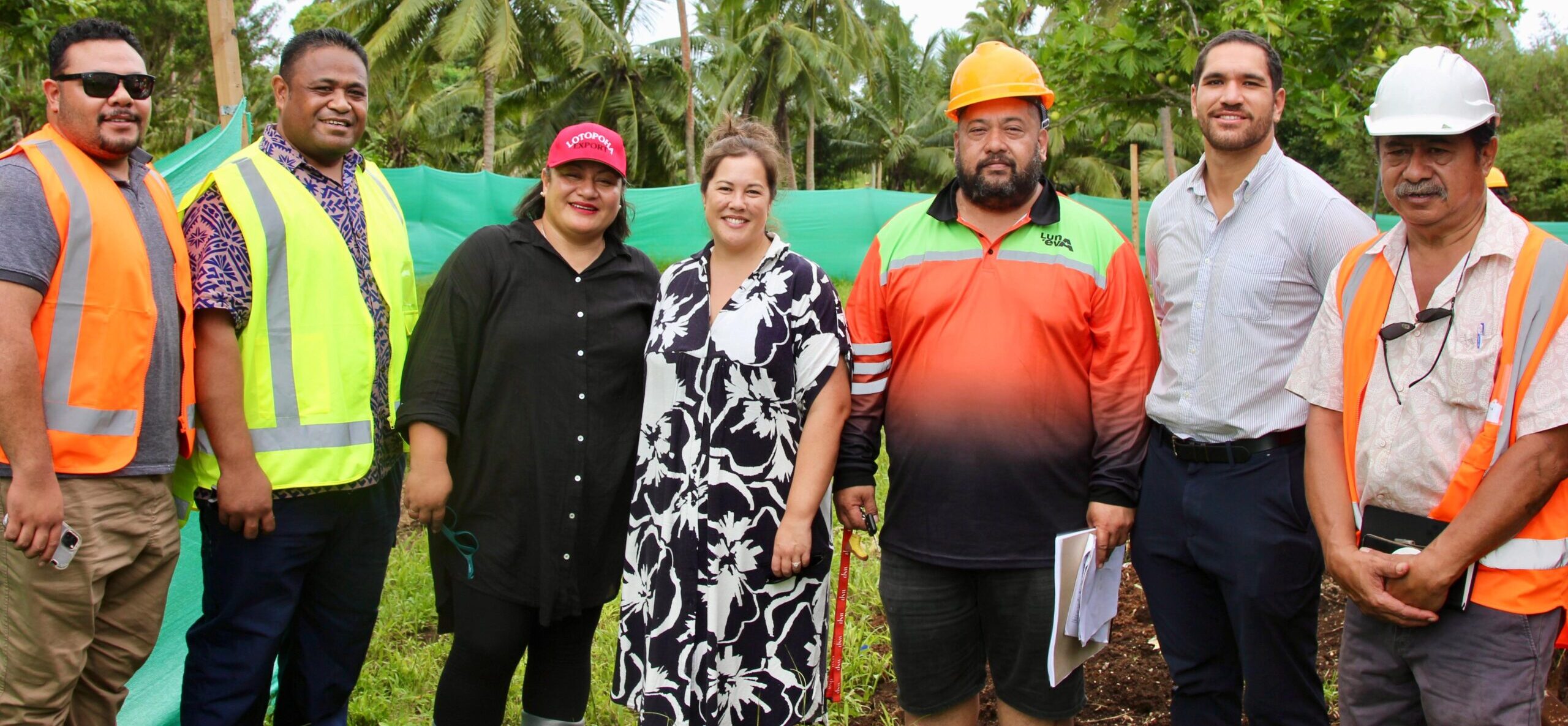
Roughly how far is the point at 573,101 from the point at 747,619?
76.7 ft

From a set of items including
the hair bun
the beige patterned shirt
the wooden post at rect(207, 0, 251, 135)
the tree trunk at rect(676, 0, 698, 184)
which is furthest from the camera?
the tree trunk at rect(676, 0, 698, 184)

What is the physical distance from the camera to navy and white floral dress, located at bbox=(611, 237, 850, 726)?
9.30ft

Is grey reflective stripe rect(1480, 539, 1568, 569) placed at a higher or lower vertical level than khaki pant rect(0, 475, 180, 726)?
higher

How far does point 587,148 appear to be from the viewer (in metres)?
2.99

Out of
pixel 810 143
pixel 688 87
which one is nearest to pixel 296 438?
pixel 688 87

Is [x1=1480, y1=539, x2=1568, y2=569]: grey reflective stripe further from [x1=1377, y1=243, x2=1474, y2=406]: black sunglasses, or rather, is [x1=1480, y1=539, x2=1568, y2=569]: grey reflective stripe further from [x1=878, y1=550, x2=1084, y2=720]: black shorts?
[x1=878, y1=550, x2=1084, y2=720]: black shorts

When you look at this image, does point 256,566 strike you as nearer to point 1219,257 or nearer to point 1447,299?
point 1219,257

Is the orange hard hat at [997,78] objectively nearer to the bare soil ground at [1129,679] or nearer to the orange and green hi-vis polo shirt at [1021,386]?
the orange and green hi-vis polo shirt at [1021,386]

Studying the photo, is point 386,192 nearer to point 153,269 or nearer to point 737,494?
point 153,269

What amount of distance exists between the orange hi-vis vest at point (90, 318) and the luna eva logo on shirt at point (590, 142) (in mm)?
1069

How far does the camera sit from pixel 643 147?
25.3 meters

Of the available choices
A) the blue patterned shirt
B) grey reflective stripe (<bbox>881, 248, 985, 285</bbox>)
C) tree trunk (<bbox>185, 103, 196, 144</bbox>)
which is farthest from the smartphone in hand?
tree trunk (<bbox>185, 103, 196, 144</bbox>)

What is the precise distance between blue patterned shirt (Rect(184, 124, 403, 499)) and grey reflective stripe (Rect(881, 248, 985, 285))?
56.3 inches

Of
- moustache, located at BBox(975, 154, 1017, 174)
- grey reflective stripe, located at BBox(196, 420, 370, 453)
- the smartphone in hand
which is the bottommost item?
the smartphone in hand
